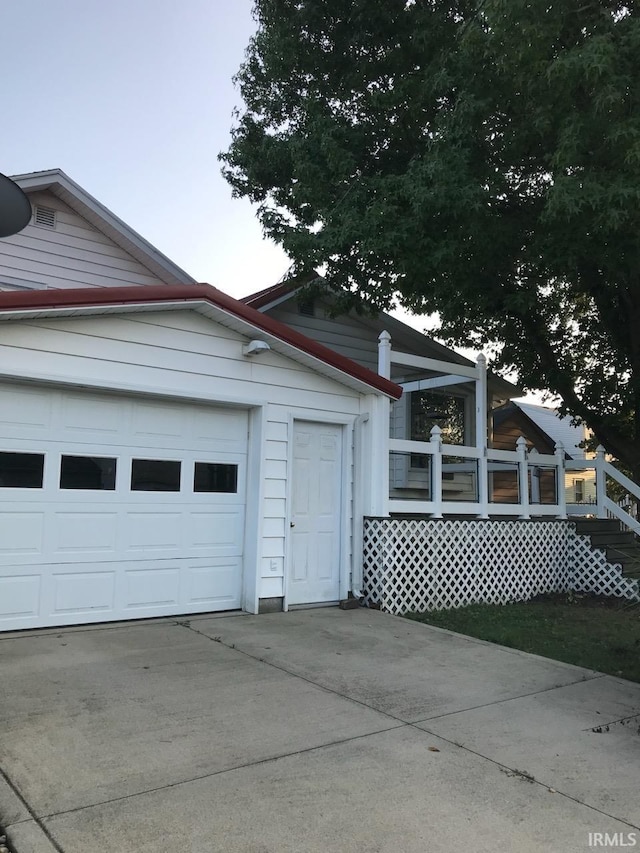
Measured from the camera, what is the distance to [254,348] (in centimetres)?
730

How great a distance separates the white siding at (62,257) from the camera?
31.1 feet

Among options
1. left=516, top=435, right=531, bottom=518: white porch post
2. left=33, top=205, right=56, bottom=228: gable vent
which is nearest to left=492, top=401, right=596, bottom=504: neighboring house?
left=516, top=435, right=531, bottom=518: white porch post

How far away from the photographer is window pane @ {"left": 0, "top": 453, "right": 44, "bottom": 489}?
20.3 ft

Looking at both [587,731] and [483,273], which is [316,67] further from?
[587,731]

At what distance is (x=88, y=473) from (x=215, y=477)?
145 cm

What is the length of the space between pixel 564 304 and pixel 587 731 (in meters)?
11.1

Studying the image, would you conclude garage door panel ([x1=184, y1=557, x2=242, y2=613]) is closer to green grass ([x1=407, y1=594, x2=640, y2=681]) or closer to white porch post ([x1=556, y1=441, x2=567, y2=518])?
green grass ([x1=407, y1=594, x2=640, y2=681])

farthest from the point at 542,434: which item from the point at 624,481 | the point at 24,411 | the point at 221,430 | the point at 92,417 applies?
the point at 24,411

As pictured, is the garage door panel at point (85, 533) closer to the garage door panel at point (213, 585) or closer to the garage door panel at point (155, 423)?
the garage door panel at point (155, 423)

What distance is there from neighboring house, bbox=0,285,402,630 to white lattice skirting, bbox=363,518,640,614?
1.33 feet

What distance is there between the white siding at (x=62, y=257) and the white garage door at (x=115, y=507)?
3.90 m

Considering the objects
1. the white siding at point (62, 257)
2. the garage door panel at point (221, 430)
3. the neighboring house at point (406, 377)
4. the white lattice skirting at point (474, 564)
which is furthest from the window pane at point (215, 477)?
the white siding at point (62, 257)

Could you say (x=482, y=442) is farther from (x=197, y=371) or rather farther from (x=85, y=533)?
(x=85, y=533)

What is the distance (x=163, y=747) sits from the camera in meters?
3.78
